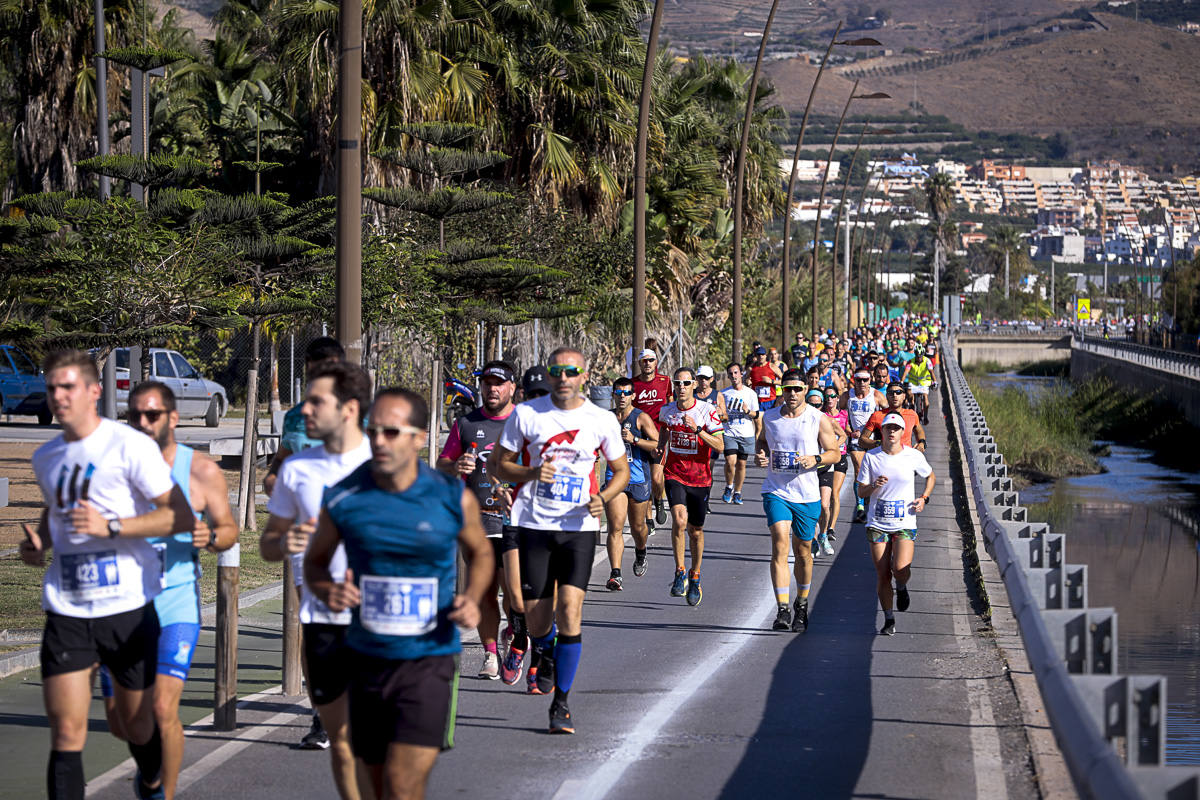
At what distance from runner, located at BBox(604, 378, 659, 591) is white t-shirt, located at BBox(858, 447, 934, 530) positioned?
2282mm

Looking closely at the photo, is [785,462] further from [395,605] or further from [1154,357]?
[1154,357]

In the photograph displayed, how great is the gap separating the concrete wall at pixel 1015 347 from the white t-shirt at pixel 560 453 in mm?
117590

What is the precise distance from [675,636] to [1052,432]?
4594 centimetres

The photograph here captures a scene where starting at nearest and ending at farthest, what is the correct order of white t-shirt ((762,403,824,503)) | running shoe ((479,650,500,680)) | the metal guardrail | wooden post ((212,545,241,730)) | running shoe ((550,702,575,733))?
the metal guardrail → wooden post ((212,545,241,730)) → running shoe ((550,702,575,733)) → running shoe ((479,650,500,680)) → white t-shirt ((762,403,824,503))

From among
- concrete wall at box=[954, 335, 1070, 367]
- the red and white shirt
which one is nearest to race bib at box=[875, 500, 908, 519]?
the red and white shirt

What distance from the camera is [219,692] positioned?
330 inches

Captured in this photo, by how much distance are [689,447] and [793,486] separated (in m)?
1.77

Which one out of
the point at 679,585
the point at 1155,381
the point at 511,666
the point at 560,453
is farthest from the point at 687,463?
the point at 1155,381

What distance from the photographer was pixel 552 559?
351 inches

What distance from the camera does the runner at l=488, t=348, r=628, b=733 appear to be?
29.0 feet

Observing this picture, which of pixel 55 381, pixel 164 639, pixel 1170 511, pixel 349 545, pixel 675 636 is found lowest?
pixel 1170 511

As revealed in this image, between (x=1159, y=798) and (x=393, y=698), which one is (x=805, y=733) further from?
(x=1159, y=798)

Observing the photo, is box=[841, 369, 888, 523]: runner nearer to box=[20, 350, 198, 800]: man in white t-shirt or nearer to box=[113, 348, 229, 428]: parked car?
Answer: box=[20, 350, 198, 800]: man in white t-shirt

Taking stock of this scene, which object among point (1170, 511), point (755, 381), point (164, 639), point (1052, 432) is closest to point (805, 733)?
point (164, 639)
